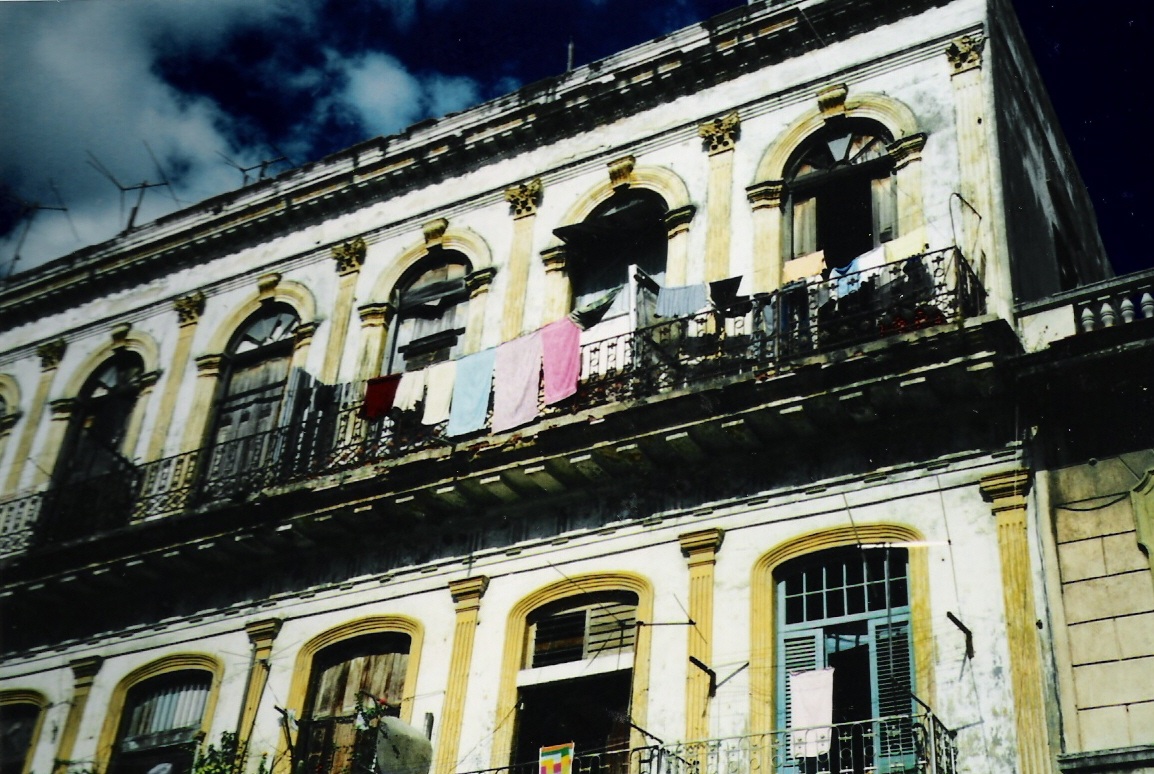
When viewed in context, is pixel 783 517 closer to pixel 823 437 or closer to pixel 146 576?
pixel 823 437

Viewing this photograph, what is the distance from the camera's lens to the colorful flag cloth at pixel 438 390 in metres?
16.6

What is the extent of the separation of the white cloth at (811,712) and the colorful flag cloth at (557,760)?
2.06 metres

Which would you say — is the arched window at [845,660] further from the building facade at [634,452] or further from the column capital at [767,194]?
the column capital at [767,194]

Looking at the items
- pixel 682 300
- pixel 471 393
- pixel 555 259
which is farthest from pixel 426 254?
pixel 682 300

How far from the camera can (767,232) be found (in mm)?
16375

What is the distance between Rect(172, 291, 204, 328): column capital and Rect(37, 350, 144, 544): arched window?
0.99 meters

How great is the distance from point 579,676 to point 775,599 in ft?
7.11

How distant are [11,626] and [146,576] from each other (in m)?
2.46

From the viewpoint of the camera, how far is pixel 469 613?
1530cm

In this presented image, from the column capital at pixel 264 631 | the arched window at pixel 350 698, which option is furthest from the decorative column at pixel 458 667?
the column capital at pixel 264 631

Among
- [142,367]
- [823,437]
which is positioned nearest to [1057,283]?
[823,437]

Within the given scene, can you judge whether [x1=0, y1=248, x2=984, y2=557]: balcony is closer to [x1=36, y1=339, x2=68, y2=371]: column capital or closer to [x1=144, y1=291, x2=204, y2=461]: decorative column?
[x1=144, y1=291, x2=204, y2=461]: decorative column

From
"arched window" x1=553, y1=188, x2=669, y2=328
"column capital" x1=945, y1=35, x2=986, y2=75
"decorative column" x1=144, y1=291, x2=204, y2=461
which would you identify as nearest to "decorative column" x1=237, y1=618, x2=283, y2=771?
"decorative column" x1=144, y1=291, x2=204, y2=461

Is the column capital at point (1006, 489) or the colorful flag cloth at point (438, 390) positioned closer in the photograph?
the column capital at point (1006, 489)
